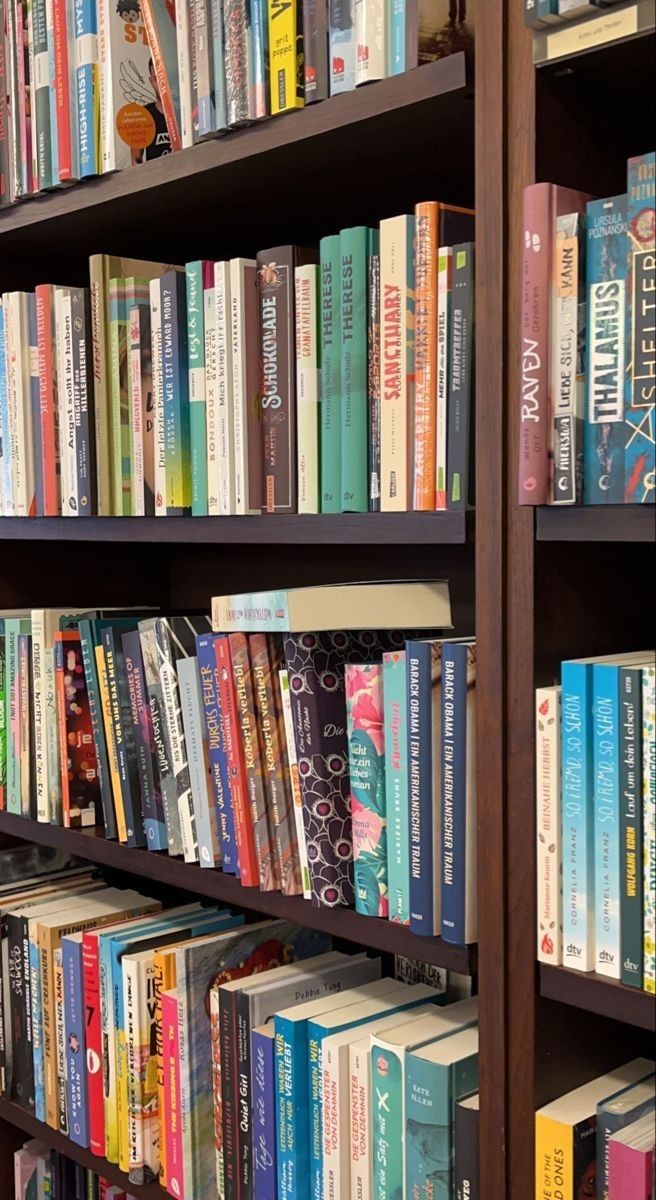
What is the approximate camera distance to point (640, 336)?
828 mm

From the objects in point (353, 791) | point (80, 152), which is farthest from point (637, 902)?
point (80, 152)

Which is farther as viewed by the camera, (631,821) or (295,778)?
(295,778)

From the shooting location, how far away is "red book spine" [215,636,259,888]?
47.2 inches

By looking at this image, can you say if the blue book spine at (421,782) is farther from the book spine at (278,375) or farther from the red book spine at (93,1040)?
the red book spine at (93,1040)

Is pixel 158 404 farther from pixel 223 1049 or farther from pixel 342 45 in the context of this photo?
pixel 223 1049

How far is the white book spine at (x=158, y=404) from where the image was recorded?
1261mm

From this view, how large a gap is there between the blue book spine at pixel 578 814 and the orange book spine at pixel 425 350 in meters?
0.22

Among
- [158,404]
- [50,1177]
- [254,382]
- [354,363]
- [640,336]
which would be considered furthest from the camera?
[50,1177]

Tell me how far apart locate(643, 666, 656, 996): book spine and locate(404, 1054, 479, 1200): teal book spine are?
0.24 meters

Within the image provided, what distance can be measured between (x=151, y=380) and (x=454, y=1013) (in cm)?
74

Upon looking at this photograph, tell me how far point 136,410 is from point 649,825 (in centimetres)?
75

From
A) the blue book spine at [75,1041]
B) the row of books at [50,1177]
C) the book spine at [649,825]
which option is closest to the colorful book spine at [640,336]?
the book spine at [649,825]

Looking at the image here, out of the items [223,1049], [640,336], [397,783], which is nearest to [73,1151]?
[223,1049]

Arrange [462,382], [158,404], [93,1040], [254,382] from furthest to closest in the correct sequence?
1. [93,1040]
2. [158,404]
3. [254,382]
4. [462,382]
